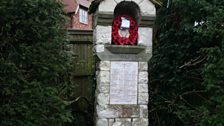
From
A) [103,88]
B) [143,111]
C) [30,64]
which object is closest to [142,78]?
[143,111]

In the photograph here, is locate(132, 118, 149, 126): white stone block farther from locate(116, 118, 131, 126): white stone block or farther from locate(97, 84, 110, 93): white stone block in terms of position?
locate(97, 84, 110, 93): white stone block

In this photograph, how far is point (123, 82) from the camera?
4.59 m

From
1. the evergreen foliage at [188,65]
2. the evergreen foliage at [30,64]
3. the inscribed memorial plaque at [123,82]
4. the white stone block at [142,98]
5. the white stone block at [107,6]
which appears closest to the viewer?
the evergreen foliage at [30,64]

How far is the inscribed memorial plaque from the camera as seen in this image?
15.0 feet

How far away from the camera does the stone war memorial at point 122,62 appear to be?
453 centimetres

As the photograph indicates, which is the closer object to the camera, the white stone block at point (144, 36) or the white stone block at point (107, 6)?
the white stone block at point (107, 6)

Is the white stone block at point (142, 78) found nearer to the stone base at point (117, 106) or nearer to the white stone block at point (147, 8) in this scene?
the stone base at point (117, 106)

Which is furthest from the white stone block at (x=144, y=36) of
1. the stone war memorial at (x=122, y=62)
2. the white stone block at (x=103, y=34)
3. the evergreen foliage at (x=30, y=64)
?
the evergreen foliage at (x=30, y=64)

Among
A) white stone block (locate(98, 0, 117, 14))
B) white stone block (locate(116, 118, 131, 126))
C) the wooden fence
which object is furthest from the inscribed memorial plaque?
the wooden fence

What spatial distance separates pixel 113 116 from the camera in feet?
15.0

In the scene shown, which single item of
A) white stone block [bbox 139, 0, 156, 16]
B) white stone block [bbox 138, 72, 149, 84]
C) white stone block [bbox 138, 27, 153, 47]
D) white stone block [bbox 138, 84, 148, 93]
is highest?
white stone block [bbox 139, 0, 156, 16]

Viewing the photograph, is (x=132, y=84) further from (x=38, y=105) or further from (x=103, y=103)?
(x=38, y=105)

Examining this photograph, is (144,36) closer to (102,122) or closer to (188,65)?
(188,65)

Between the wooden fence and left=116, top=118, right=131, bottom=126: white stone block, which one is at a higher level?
the wooden fence
